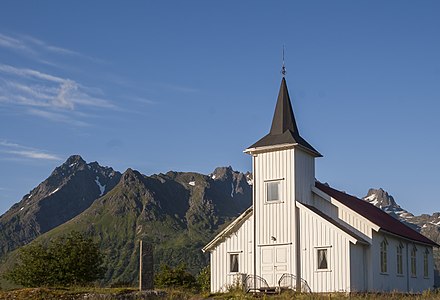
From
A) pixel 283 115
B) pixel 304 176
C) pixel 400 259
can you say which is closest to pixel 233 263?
pixel 304 176

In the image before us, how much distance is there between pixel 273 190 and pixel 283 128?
409cm

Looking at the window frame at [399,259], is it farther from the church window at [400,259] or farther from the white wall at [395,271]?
the white wall at [395,271]

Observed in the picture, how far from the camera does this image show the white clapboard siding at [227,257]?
41.1 m

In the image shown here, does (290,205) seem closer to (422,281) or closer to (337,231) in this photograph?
(337,231)

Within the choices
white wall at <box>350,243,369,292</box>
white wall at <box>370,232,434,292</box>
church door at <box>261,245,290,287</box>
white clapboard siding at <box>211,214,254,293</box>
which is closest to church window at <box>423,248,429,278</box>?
white wall at <box>370,232,434,292</box>

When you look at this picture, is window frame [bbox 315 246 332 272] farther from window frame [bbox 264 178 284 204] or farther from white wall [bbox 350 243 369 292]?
window frame [bbox 264 178 284 204]

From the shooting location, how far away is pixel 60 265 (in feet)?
163

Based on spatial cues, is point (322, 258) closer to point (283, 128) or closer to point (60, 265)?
point (283, 128)

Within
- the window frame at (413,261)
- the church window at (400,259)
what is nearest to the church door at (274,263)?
the church window at (400,259)

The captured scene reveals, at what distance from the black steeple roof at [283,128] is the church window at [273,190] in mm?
2278

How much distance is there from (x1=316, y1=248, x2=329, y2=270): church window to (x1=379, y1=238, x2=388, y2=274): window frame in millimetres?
4042

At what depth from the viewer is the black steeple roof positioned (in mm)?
40750

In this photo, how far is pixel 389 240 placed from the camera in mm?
42500

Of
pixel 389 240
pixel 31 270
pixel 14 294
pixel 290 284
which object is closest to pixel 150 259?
pixel 14 294
